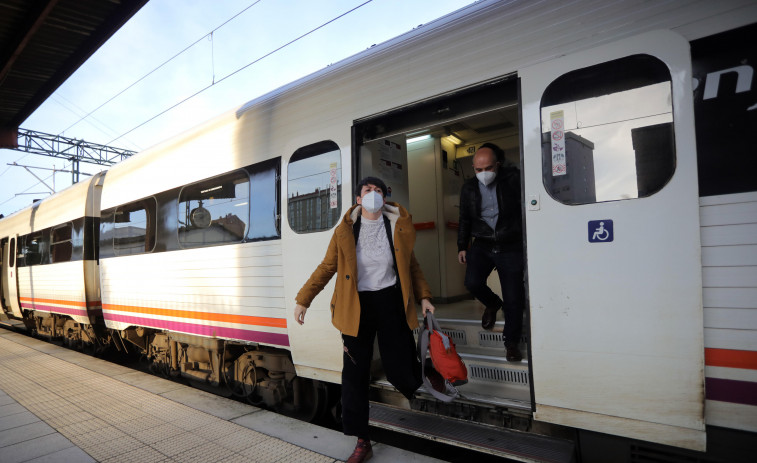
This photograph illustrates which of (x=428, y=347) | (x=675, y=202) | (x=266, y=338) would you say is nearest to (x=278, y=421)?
(x=266, y=338)

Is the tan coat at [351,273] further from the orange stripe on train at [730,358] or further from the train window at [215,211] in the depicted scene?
the train window at [215,211]

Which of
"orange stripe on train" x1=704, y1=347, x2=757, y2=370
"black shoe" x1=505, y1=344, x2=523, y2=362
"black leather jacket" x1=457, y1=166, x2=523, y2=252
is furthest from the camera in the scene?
"black leather jacket" x1=457, y1=166, x2=523, y2=252

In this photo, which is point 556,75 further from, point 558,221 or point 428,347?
point 428,347

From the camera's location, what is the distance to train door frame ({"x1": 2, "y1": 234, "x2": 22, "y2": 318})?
10.8 m

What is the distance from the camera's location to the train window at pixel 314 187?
338 cm

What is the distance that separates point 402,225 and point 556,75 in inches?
47.7

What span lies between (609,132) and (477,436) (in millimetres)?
1935

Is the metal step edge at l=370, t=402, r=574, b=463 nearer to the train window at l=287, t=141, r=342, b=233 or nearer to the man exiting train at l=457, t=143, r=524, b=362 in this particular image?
the man exiting train at l=457, t=143, r=524, b=362

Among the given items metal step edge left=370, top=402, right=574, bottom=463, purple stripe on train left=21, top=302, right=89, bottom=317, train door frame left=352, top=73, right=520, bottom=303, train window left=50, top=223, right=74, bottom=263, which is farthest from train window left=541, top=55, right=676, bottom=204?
train window left=50, top=223, right=74, bottom=263

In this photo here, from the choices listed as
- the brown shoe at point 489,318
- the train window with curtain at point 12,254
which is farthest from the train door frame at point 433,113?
the train window with curtain at point 12,254

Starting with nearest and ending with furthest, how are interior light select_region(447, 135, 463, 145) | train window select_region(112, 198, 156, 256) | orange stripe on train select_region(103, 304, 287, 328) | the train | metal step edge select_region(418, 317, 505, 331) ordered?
the train < metal step edge select_region(418, 317, 505, 331) < orange stripe on train select_region(103, 304, 287, 328) < train window select_region(112, 198, 156, 256) < interior light select_region(447, 135, 463, 145)

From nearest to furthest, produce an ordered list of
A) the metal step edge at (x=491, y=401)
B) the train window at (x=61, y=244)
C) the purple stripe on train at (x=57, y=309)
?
1. the metal step edge at (x=491, y=401)
2. the purple stripe on train at (x=57, y=309)
3. the train window at (x=61, y=244)

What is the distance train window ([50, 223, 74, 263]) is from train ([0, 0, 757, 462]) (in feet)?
15.0

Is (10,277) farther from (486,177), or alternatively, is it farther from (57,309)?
(486,177)
